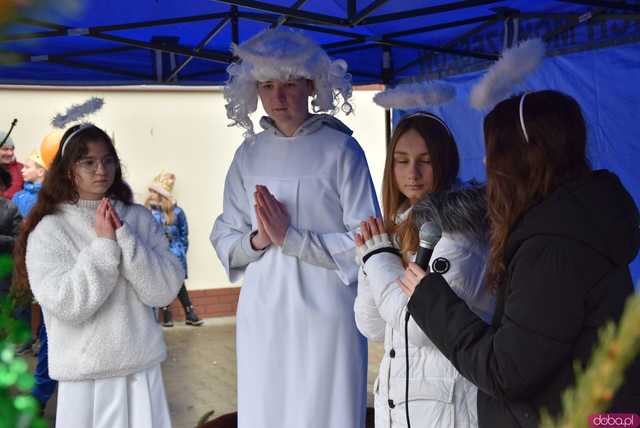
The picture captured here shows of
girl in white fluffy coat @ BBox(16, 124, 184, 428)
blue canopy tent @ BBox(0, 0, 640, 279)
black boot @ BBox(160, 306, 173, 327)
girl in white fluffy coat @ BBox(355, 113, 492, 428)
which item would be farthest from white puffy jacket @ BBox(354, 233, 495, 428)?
black boot @ BBox(160, 306, 173, 327)

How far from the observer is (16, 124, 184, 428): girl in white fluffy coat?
3025mm

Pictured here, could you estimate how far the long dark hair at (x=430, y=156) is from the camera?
2502 millimetres

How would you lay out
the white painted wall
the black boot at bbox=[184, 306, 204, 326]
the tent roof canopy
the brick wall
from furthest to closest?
1. the brick wall
2. the white painted wall
3. the black boot at bbox=[184, 306, 204, 326]
4. the tent roof canopy

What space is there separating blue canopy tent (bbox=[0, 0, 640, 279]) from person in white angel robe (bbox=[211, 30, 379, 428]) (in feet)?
3.21

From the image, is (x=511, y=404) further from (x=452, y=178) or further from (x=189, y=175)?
(x=189, y=175)

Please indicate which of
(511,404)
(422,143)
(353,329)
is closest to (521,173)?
(511,404)

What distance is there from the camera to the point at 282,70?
3.05 metres

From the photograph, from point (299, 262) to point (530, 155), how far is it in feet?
5.36

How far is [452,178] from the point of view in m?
2.54

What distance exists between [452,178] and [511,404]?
1.05 metres

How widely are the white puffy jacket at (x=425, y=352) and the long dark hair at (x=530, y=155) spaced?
1.05 feet

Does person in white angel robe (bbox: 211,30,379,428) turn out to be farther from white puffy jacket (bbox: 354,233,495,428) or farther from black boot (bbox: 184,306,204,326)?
black boot (bbox: 184,306,204,326)

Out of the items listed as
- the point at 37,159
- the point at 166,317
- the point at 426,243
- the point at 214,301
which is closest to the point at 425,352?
the point at 426,243

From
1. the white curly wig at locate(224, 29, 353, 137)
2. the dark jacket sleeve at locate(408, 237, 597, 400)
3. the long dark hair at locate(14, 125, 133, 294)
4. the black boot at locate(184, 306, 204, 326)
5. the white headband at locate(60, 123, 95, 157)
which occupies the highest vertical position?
the white curly wig at locate(224, 29, 353, 137)
